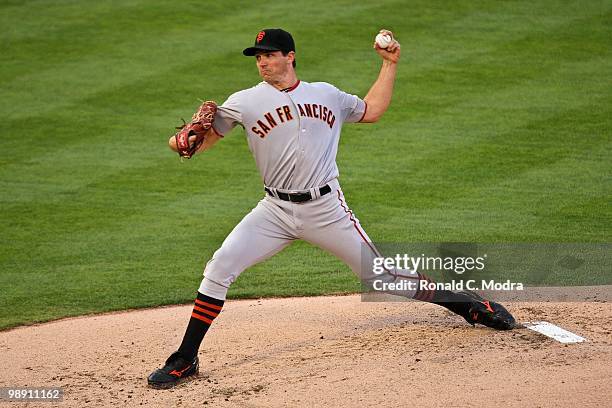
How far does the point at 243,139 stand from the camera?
1070cm

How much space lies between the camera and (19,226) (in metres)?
8.83

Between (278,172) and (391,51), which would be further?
(391,51)

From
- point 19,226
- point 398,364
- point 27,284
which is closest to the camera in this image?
point 398,364

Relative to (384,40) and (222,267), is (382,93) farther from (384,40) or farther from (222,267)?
(222,267)

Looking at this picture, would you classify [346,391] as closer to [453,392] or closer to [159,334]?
[453,392]

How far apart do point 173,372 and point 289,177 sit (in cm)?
126

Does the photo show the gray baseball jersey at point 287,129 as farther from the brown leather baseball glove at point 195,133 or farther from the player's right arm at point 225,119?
the brown leather baseball glove at point 195,133

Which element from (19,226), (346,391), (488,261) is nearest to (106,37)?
(19,226)

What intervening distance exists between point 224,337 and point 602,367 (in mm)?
2328

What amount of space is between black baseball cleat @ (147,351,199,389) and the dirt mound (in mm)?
60

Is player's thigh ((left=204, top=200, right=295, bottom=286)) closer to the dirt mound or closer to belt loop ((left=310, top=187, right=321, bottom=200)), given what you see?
belt loop ((left=310, top=187, right=321, bottom=200))

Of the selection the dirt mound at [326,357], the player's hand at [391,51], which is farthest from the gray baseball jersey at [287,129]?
the dirt mound at [326,357]

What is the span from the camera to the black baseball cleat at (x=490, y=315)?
611cm

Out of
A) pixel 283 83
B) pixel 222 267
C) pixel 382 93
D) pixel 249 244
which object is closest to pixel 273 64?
pixel 283 83
